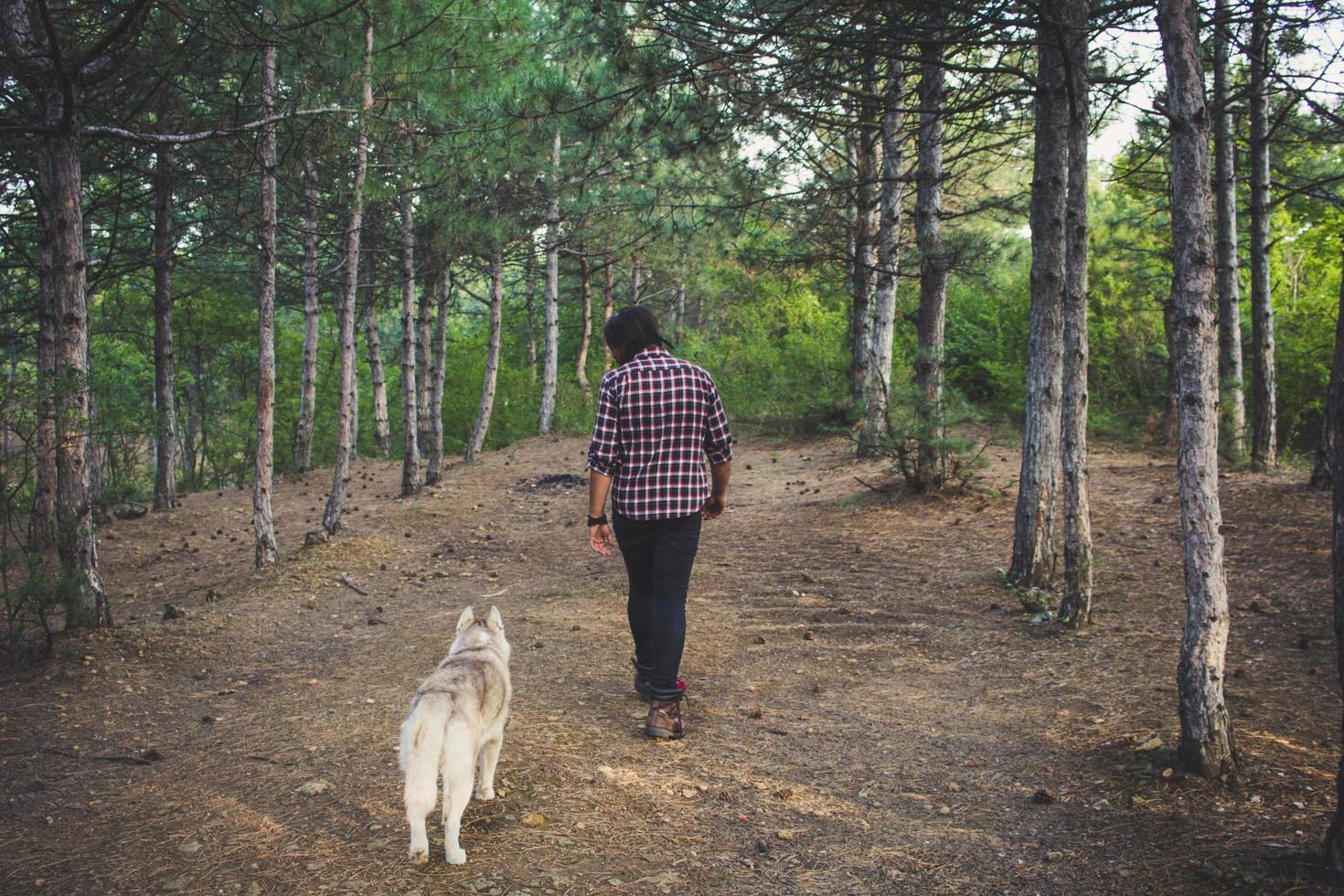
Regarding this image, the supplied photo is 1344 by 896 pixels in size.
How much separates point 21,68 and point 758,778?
6.95m

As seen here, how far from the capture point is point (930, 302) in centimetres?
1153

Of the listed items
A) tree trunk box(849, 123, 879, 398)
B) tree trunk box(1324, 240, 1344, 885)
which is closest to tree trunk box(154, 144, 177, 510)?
tree trunk box(849, 123, 879, 398)

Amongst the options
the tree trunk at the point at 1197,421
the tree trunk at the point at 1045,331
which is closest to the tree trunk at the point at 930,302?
the tree trunk at the point at 1045,331

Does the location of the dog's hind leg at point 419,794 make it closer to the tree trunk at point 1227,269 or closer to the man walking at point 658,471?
the man walking at point 658,471

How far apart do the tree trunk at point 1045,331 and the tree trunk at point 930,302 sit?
244 cm

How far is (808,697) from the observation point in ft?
18.5

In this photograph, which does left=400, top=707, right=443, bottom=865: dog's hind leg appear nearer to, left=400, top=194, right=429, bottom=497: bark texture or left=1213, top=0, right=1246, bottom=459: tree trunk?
left=1213, top=0, right=1246, bottom=459: tree trunk

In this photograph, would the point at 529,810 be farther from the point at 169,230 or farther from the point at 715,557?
the point at 169,230

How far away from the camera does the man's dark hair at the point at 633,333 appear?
4.83 metres

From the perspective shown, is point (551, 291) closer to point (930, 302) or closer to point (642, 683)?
point (930, 302)

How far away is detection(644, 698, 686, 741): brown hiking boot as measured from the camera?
15.6 ft

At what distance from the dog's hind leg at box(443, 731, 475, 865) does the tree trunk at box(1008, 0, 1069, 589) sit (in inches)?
217

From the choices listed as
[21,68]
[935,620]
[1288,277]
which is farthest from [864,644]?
[1288,277]

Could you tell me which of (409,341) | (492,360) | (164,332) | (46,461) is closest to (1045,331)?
(46,461)
